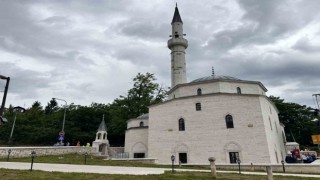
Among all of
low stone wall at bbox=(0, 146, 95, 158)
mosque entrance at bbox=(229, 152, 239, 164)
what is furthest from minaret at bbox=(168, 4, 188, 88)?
low stone wall at bbox=(0, 146, 95, 158)

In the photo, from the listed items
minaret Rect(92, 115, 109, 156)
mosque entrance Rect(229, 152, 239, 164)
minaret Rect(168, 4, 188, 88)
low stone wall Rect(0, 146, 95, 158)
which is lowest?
mosque entrance Rect(229, 152, 239, 164)

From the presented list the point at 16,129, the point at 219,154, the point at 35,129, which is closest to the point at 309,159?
the point at 219,154

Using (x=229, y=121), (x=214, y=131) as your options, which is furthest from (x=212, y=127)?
(x=229, y=121)

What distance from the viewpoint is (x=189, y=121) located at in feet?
88.6

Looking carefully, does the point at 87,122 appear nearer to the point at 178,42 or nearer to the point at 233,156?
the point at 178,42

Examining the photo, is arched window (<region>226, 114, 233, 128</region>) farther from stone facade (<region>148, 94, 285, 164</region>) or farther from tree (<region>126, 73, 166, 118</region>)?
tree (<region>126, 73, 166, 118</region>)

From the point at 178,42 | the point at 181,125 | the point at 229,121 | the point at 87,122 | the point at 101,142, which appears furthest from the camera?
the point at 87,122

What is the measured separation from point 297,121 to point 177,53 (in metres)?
34.6

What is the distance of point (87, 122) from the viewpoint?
49.1 metres

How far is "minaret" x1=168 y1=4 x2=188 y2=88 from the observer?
1395 inches

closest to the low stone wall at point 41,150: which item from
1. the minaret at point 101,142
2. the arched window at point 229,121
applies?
the minaret at point 101,142

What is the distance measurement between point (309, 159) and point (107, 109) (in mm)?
39082

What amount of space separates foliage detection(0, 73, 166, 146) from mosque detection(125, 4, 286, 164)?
531 inches

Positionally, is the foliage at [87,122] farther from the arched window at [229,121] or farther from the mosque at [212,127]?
the arched window at [229,121]
